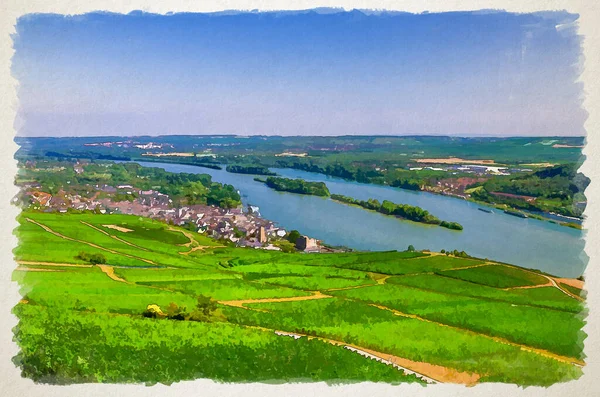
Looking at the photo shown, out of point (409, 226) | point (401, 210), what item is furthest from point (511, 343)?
point (401, 210)

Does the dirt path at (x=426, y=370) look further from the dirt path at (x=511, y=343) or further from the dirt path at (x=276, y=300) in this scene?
the dirt path at (x=276, y=300)

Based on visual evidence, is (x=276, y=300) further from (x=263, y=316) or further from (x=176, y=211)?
(x=176, y=211)

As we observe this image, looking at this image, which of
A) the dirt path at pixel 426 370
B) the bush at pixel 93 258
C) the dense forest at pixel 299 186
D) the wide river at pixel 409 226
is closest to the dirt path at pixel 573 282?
the wide river at pixel 409 226

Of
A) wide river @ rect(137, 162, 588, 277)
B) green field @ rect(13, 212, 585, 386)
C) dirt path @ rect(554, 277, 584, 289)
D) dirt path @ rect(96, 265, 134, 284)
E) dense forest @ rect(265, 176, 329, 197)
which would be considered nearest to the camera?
green field @ rect(13, 212, 585, 386)

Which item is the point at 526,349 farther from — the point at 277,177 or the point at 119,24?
the point at 119,24

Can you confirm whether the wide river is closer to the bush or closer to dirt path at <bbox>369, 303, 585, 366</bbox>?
dirt path at <bbox>369, 303, 585, 366</bbox>

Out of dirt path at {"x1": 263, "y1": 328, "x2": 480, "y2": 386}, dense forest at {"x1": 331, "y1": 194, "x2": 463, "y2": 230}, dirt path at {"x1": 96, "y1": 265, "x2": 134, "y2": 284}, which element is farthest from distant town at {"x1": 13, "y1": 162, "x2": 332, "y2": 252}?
dirt path at {"x1": 263, "y1": 328, "x2": 480, "y2": 386}
